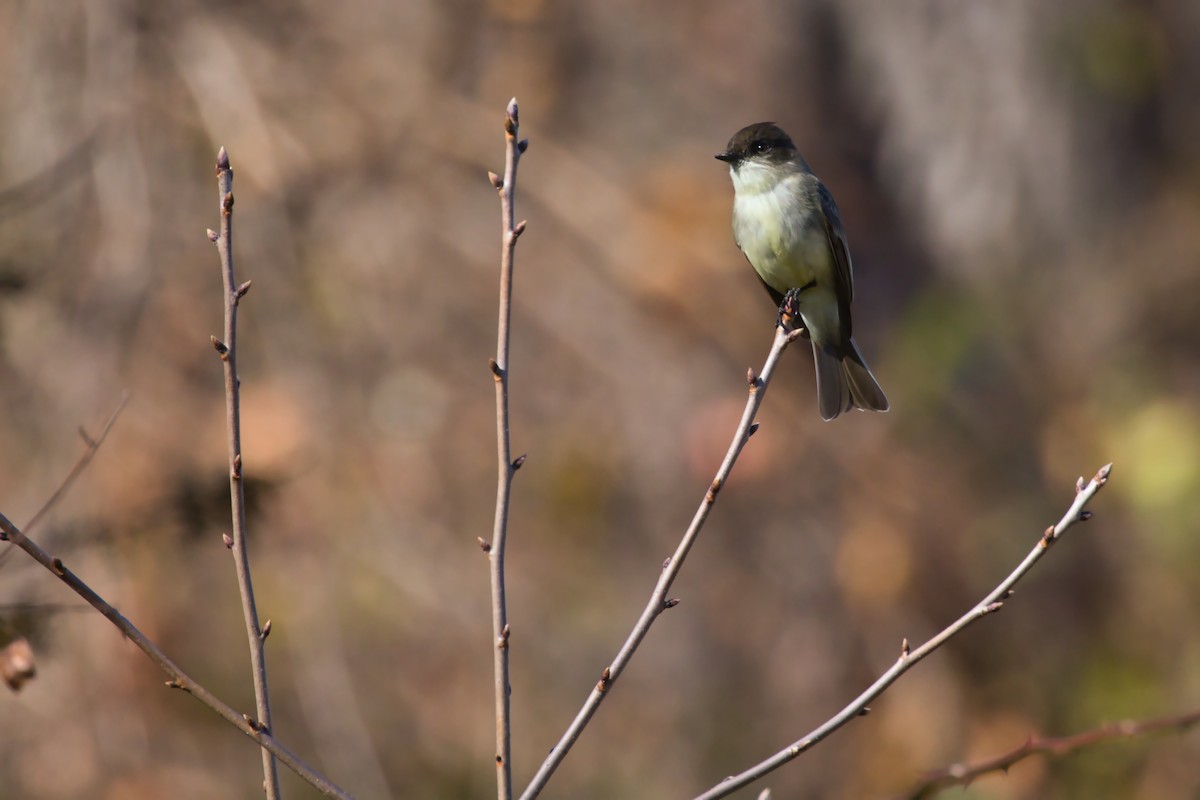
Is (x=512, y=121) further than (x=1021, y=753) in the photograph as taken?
Yes

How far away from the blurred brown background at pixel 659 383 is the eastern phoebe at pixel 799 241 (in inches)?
116

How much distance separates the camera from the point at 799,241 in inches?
162

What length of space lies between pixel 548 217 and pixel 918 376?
2.39 m

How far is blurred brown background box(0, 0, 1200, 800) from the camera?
6523mm

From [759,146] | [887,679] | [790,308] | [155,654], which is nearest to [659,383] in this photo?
[759,146]

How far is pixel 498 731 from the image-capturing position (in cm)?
207

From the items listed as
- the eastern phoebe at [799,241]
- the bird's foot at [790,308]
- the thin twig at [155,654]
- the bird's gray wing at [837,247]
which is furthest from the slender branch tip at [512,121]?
the bird's gray wing at [837,247]

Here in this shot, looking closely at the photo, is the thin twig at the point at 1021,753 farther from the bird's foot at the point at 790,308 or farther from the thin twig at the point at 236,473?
the bird's foot at the point at 790,308

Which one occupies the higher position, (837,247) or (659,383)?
(659,383)

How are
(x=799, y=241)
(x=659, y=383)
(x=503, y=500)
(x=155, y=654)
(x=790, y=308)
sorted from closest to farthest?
(x=155, y=654), (x=503, y=500), (x=790, y=308), (x=799, y=241), (x=659, y=383)

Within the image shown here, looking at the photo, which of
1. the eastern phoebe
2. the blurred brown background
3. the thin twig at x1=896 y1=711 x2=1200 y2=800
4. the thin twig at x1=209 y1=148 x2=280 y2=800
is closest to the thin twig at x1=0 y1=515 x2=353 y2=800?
the thin twig at x1=209 y1=148 x2=280 y2=800

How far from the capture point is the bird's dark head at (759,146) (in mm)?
4168

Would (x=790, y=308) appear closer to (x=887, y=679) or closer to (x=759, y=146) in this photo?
(x=759, y=146)

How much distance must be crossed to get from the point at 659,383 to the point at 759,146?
3558 millimetres
